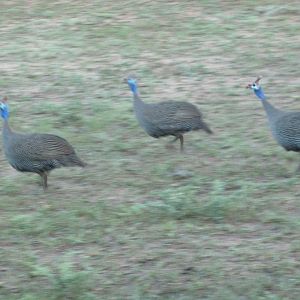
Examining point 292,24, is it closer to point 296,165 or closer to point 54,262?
point 296,165

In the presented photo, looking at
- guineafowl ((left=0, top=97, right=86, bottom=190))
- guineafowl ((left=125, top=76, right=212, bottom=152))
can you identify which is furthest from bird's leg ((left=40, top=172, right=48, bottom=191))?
guineafowl ((left=125, top=76, right=212, bottom=152))

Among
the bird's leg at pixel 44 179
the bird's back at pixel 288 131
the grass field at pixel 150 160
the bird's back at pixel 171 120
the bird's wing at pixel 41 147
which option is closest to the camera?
the grass field at pixel 150 160

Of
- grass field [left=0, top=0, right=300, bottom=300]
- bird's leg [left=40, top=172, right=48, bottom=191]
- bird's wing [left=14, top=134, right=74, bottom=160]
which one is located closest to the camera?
grass field [left=0, top=0, right=300, bottom=300]

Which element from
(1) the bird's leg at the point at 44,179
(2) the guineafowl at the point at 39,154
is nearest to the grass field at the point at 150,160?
(1) the bird's leg at the point at 44,179

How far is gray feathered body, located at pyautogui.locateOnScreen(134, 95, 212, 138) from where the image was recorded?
8.69 m

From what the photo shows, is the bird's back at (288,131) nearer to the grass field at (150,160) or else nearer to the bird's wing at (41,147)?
Answer: the grass field at (150,160)

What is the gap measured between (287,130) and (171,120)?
3.61 feet

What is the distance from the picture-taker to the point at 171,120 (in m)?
8.69

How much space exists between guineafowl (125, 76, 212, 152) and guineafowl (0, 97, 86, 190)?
40.1 inches

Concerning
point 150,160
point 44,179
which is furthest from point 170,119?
point 44,179

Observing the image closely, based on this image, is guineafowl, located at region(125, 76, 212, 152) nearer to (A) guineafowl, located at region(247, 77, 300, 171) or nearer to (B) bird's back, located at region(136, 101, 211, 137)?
(B) bird's back, located at region(136, 101, 211, 137)

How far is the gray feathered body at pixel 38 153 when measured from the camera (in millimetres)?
7734

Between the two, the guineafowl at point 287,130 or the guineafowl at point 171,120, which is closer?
the guineafowl at point 287,130

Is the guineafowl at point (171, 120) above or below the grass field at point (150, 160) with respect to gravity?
above
